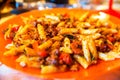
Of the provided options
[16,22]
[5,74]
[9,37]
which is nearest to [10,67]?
[5,74]

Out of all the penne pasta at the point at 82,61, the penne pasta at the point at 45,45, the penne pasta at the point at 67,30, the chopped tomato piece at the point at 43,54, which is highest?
the penne pasta at the point at 67,30

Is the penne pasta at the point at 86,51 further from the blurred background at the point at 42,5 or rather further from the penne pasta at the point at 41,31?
the blurred background at the point at 42,5

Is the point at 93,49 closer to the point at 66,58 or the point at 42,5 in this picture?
the point at 66,58

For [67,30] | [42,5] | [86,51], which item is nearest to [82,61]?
[86,51]

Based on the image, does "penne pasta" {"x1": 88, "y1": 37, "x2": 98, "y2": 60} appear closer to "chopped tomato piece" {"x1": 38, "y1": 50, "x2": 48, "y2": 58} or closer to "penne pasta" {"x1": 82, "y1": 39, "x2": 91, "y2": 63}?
"penne pasta" {"x1": 82, "y1": 39, "x2": 91, "y2": 63}

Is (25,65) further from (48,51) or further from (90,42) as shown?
(90,42)

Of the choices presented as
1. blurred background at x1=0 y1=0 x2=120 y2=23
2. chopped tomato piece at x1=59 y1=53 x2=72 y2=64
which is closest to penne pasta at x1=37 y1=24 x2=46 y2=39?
chopped tomato piece at x1=59 y1=53 x2=72 y2=64

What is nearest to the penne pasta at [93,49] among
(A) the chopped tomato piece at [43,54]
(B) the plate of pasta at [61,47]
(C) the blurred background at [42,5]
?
(B) the plate of pasta at [61,47]
